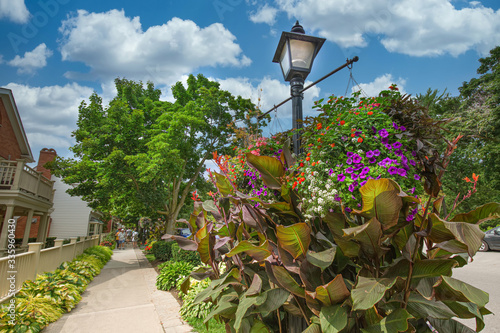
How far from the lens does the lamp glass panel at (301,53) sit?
134 inches

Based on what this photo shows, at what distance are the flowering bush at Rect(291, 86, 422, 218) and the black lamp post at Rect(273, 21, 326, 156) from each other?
118cm

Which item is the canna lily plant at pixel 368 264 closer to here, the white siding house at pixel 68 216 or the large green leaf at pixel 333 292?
the large green leaf at pixel 333 292

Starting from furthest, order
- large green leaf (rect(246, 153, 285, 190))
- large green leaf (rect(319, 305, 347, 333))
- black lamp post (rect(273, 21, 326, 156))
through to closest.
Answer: black lamp post (rect(273, 21, 326, 156)), large green leaf (rect(246, 153, 285, 190)), large green leaf (rect(319, 305, 347, 333))

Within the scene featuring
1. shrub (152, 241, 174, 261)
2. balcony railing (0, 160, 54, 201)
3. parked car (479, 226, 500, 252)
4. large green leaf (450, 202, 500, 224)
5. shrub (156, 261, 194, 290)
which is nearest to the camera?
large green leaf (450, 202, 500, 224)

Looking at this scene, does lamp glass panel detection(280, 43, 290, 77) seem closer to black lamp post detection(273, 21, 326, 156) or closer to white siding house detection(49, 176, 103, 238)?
black lamp post detection(273, 21, 326, 156)

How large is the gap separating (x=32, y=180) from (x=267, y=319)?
1404cm

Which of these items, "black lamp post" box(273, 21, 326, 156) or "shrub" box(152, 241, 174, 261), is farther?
"shrub" box(152, 241, 174, 261)

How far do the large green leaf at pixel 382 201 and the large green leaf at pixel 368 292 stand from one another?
1.10 feet

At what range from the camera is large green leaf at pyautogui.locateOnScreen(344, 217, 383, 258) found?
1.53 metres

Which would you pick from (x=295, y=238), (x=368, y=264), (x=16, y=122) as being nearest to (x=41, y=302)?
(x=295, y=238)

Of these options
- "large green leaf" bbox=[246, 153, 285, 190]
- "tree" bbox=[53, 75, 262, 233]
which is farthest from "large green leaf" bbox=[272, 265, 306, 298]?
"tree" bbox=[53, 75, 262, 233]

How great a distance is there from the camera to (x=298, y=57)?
3.45 m

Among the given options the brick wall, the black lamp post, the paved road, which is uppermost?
the brick wall

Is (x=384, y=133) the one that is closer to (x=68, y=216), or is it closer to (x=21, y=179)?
(x=21, y=179)
